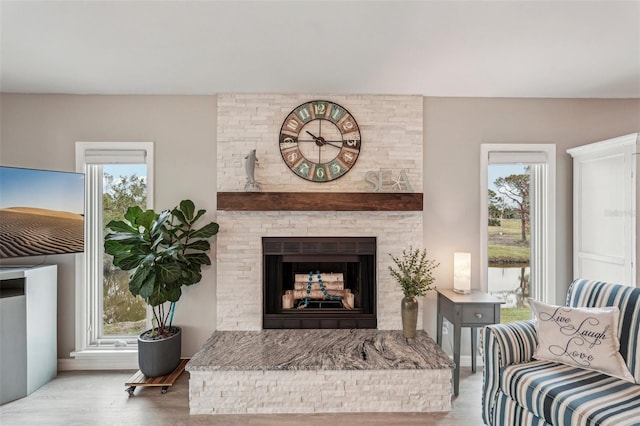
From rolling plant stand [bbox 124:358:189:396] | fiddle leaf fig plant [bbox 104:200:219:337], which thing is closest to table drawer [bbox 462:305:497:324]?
fiddle leaf fig plant [bbox 104:200:219:337]

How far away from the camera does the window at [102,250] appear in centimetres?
296

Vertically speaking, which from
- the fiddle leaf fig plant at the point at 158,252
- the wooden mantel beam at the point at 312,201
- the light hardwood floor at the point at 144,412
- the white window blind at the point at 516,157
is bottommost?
the light hardwood floor at the point at 144,412

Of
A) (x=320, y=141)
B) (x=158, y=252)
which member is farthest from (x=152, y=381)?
(x=320, y=141)

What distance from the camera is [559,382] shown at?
1.73 metres

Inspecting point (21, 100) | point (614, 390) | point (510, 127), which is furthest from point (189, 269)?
point (510, 127)

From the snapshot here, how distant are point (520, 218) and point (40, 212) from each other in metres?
4.26

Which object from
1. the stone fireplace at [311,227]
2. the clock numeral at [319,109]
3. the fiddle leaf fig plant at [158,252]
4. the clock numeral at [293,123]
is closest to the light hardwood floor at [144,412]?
the fiddle leaf fig plant at [158,252]

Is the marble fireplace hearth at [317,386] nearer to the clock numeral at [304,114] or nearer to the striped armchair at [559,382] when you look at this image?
the striped armchair at [559,382]

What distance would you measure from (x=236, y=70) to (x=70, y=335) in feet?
9.19

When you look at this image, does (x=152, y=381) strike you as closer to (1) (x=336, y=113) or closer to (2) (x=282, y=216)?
(2) (x=282, y=216)

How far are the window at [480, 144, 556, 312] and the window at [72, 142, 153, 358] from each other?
→ 3170 mm

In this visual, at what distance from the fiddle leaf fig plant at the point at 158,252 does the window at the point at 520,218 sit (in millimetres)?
2546

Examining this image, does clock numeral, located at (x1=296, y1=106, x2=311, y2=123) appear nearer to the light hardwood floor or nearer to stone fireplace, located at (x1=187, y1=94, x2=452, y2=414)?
stone fireplace, located at (x1=187, y1=94, x2=452, y2=414)

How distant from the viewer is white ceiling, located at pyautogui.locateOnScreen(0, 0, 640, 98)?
5.82 ft
